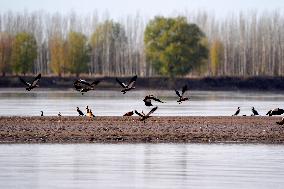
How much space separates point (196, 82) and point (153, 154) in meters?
76.9

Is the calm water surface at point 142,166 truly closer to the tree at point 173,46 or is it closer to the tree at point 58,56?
the tree at point 173,46

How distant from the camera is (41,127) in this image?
116 ft

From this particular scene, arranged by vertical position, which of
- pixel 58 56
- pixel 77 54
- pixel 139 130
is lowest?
pixel 139 130

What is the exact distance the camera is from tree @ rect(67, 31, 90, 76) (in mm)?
111062

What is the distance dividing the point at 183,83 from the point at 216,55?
19641mm

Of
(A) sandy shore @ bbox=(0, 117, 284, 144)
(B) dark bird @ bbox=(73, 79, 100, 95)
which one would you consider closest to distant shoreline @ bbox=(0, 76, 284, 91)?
(A) sandy shore @ bbox=(0, 117, 284, 144)

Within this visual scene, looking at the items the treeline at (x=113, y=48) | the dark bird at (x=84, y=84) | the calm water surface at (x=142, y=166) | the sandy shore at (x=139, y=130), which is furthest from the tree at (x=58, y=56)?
the calm water surface at (x=142, y=166)

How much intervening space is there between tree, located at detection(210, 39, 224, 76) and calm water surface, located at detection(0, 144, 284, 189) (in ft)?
296

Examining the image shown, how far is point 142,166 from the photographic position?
931 inches

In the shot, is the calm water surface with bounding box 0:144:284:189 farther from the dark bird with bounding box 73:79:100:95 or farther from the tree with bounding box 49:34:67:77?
the tree with bounding box 49:34:67:77

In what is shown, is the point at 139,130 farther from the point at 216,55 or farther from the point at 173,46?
the point at 216,55

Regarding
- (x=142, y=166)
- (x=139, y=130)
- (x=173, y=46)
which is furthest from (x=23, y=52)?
(x=142, y=166)

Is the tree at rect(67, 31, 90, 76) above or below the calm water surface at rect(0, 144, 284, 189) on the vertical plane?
above

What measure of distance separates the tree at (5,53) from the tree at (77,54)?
7260 mm
